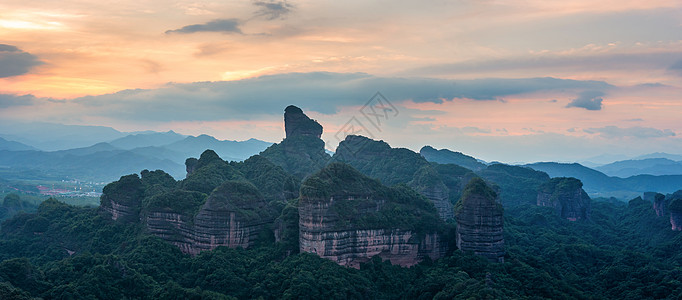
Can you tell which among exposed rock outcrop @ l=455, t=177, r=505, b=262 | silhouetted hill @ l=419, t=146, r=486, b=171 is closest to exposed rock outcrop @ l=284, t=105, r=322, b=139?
silhouetted hill @ l=419, t=146, r=486, b=171

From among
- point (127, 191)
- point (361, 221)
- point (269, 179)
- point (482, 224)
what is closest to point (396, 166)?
point (269, 179)

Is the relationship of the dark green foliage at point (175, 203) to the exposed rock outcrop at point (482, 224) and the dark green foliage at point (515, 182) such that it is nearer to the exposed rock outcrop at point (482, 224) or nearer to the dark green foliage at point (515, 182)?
the exposed rock outcrop at point (482, 224)

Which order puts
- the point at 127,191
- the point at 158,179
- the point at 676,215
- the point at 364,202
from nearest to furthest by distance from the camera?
the point at 364,202
the point at 127,191
the point at 158,179
the point at 676,215

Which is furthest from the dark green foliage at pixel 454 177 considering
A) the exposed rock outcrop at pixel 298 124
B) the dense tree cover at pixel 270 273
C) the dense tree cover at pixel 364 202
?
the dense tree cover at pixel 364 202

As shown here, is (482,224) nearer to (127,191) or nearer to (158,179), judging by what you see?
(127,191)

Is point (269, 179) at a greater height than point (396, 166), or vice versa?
point (396, 166)

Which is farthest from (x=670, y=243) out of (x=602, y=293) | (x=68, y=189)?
(x=68, y=189)
